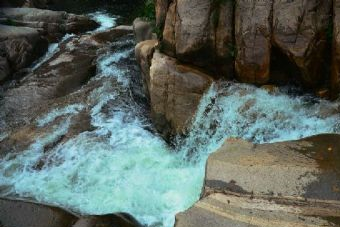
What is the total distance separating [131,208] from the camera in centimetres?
→ 710

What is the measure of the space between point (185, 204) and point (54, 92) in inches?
264

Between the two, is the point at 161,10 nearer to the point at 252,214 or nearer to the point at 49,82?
the point at 49,82

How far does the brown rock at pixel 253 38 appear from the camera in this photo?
7988mm

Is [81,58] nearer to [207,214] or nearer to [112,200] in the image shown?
[112,200]

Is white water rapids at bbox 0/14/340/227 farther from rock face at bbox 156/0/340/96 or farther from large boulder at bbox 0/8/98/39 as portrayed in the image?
large boulder at bbox 0/8/98/39

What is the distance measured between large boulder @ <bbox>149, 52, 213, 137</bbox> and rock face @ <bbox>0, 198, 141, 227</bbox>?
112 inches

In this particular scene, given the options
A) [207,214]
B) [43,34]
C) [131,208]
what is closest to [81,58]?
[43,34]

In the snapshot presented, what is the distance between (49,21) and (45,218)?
13.2m

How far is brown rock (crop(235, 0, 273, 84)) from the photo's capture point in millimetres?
7988

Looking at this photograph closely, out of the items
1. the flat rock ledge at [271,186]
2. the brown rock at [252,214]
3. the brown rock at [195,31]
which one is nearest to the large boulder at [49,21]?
the brown rock at [195,31]

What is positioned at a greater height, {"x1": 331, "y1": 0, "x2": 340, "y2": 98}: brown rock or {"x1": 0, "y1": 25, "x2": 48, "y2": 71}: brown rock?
{"x1": 331, "y1": 0, "x2": 340, "y2": 98}: brown rock

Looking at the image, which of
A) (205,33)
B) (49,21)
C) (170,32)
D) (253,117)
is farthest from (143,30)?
(49,21)

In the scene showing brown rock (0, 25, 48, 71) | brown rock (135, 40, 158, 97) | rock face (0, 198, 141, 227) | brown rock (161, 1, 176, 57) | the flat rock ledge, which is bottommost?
rock face (0, 198, 141, 227)

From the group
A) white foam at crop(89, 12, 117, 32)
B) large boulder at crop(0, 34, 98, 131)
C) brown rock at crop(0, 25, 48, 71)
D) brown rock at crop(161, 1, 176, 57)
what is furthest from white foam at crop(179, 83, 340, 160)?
white foam at crop(89, 12, 117, 32)
